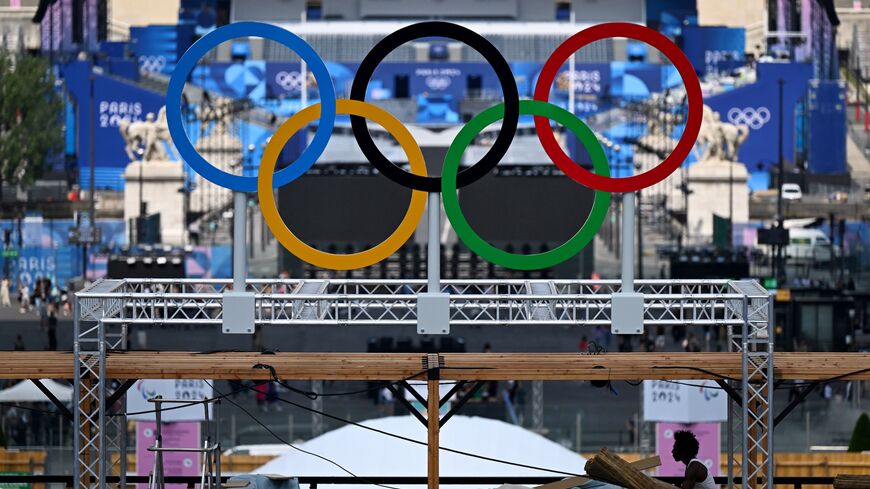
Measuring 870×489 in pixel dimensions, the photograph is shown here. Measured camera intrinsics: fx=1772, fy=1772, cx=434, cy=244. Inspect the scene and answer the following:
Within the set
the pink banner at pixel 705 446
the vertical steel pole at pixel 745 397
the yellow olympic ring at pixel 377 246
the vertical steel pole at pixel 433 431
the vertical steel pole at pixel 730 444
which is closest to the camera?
the vertical steel pole at pixel 433 431

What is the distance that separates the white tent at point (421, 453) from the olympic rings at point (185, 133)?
191 inches

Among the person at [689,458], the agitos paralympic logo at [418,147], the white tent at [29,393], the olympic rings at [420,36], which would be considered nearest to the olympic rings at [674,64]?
the agitos paralympic logo at [418,147]

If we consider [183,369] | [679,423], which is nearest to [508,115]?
[183,369]

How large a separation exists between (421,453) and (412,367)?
20.5ft

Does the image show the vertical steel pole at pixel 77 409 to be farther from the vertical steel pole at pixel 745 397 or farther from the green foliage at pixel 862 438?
the green foliage at pixel 862 438

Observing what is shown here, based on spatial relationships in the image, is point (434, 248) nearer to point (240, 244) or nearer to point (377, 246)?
point (377, 246)

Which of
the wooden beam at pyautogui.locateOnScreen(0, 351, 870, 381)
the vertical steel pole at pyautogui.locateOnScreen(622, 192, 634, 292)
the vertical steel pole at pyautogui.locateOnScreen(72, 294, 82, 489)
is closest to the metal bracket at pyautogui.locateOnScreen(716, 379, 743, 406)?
the wooden beam at pyautogui.locateOnScreen(0, 351, 870, 381)

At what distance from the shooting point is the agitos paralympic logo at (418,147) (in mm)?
22688

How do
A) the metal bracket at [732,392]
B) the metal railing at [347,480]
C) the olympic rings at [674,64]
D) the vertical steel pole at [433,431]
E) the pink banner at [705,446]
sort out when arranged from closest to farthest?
the vertical steel pole at [433,431], the metal bracket at [732,392], the metal railing at [347,480], the olympic rings at [674,64], the pink banner at [705,446]

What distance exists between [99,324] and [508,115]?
19.1 feet

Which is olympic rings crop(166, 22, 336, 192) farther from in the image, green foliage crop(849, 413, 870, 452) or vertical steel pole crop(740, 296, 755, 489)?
green foliage crop(849, 413, 870, 452)

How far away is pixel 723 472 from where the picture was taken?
31844 mm

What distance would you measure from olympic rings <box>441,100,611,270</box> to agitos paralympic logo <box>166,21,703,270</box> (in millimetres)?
13

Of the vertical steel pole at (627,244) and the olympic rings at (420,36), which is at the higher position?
the olympic rings at (420,36)
